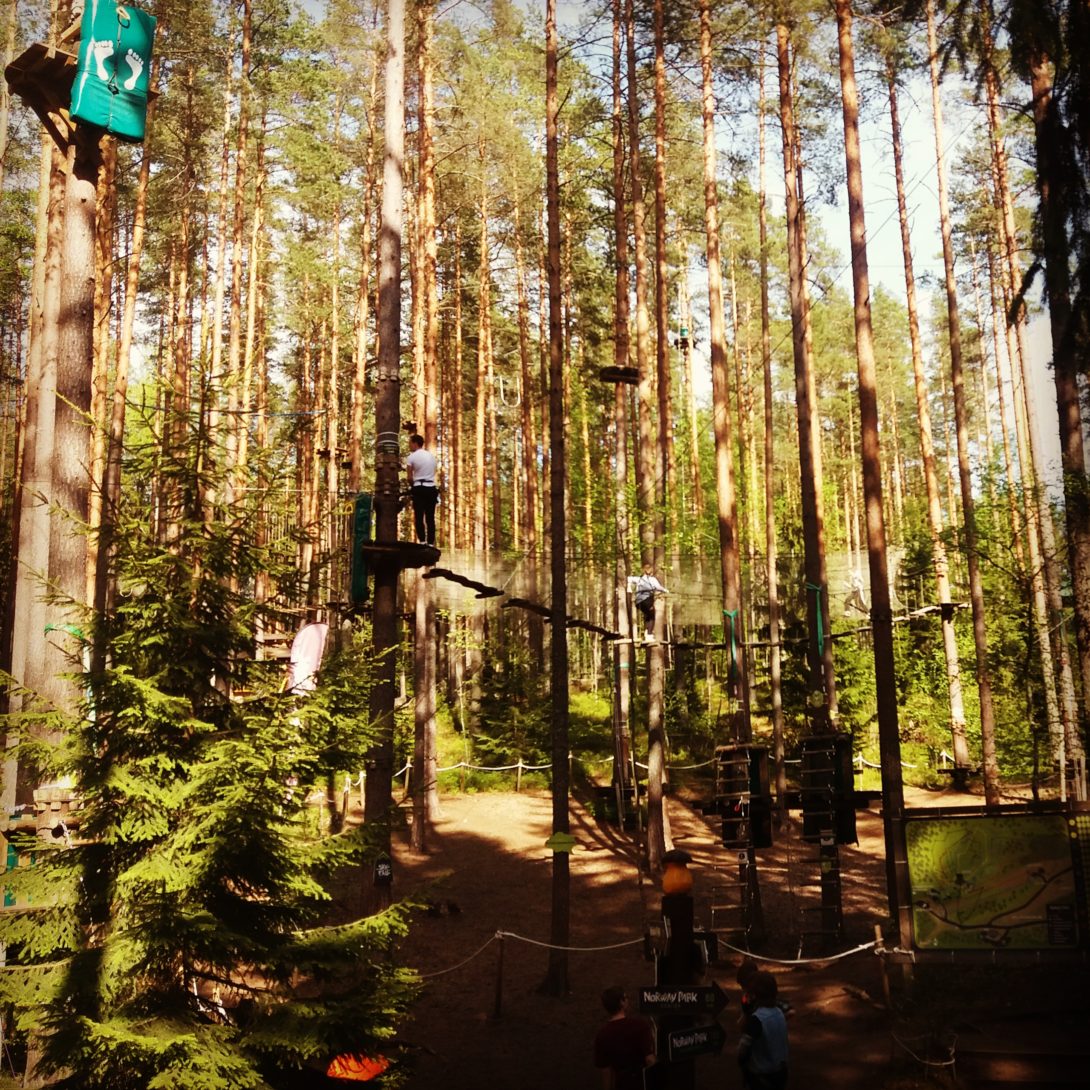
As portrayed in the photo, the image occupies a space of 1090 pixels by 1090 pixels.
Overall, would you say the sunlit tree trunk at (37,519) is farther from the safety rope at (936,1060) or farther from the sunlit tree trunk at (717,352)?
the sunlit tree trunk at (717,352)

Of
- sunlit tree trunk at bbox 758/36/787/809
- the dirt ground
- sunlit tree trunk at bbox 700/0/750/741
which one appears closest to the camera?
the dirt ground

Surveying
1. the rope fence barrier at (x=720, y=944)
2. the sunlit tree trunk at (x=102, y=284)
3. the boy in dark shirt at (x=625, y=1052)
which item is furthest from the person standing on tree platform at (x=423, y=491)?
the sunlit tree trunk at (x=102, y=284)

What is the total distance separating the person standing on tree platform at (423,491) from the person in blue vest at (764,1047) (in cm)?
599

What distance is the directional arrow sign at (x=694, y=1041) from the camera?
6.68 meters

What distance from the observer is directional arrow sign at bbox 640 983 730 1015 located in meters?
6.79

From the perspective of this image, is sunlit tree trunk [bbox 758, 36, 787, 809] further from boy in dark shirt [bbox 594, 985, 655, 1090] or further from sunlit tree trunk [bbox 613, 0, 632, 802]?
boy in dark shirt [bbox 594, 985, 655, 1090]

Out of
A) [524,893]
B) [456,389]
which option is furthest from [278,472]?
[456,389]

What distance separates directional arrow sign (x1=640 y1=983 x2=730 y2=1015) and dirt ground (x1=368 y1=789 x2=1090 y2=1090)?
1651 mm

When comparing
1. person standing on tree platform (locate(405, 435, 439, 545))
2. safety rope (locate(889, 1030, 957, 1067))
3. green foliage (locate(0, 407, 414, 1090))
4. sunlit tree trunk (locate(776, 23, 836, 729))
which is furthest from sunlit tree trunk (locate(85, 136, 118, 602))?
safety rope (locate(889, 1030, 957, 1067))

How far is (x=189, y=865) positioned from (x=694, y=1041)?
3.40 metres

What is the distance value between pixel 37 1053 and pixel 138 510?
3429 millimetres

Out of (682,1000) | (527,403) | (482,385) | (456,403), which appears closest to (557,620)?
(682,1000)

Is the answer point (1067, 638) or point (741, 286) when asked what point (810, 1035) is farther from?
point (741, 286)

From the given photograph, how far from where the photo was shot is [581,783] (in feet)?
79.4
